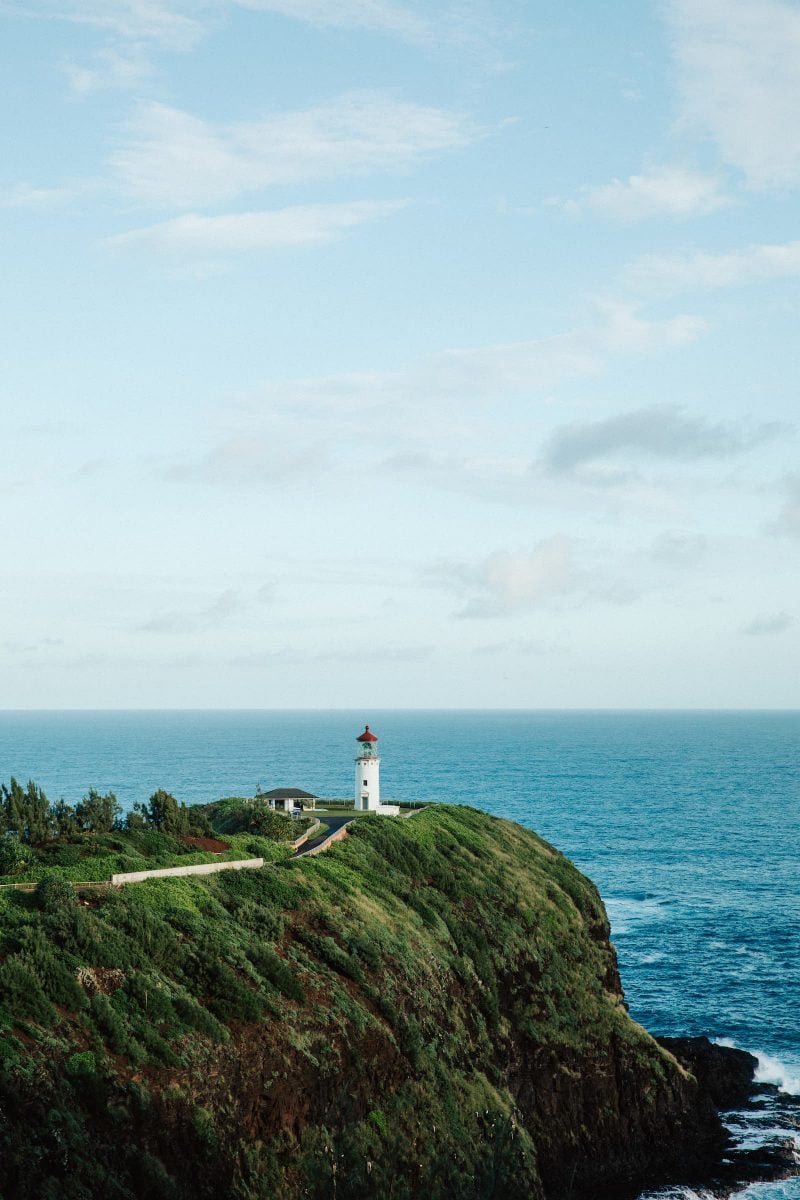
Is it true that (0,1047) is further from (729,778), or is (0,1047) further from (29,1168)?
(729,778)

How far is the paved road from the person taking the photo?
53.3 metres

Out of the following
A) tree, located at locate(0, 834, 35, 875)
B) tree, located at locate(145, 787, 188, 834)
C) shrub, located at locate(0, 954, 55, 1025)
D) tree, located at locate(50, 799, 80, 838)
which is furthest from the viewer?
tree, located at locate(145, 787, 188, 834)

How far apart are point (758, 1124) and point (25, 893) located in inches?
1372

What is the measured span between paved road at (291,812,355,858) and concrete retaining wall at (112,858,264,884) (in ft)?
15.2

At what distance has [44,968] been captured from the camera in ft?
104

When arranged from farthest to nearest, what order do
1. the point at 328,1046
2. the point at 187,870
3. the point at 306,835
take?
the point at 306,835 → the point at 187,870 → the point at 328,1046

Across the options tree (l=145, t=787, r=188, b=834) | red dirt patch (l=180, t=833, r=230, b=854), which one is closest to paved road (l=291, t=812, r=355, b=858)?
red dirt patch (l=180, t=833, r=230, b=854)

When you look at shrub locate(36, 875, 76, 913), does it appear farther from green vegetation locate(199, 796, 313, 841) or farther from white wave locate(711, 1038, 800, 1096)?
white wave locate(711, 1038, 800, 1096)

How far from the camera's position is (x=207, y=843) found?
49781mm

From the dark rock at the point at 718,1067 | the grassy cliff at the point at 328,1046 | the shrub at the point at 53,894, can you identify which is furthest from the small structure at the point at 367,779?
the shrub at the point at 53,894

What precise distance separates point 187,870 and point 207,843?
563cm

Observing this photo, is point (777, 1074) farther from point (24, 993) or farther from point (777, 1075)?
point (24, 993)

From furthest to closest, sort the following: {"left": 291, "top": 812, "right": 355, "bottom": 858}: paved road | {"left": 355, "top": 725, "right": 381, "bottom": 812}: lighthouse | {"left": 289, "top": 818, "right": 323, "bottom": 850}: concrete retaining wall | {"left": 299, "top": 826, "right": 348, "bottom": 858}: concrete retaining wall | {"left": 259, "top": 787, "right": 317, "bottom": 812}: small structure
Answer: {"left": 355, "top": 725, "right": 381, "bottom": 812}: lighthouse
{"left": 259, "top": 787, "right": 317, "bottom": 812}: small structure
{"left": 289, "top": 818, "right": 323, "bottom": 850}: concrete retaining wall
{"left": 291, "top": 812, "right": 355, "bottom": 858}: paved road
{"left": 299, "top": 826, "right": 348, "bottom": 858}: concrete retaining wall

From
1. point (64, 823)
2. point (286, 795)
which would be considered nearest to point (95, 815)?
point (64, 823)
